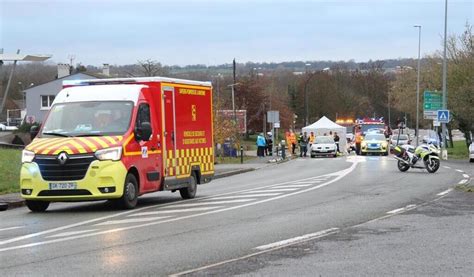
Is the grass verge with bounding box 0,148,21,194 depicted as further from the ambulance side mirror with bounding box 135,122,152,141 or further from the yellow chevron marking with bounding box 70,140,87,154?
the ambulance side mirror with bounding box 135,122,152,141

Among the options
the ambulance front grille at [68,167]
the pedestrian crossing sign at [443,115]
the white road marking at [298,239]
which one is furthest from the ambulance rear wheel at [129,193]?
the pedestrian crossing sign at [443,115]

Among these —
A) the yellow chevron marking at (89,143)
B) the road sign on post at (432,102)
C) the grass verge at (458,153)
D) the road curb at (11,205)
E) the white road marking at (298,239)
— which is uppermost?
the road sign on post at (432,102)

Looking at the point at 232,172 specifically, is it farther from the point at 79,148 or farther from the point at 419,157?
the point at 79,148

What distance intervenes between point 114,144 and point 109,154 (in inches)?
9.4

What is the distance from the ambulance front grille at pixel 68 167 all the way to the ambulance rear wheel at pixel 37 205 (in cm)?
109

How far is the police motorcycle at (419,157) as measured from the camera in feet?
84.1

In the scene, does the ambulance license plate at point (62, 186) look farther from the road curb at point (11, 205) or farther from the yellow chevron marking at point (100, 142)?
the road curb at point (11, 205)

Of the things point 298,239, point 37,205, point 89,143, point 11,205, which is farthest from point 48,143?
point 298,239

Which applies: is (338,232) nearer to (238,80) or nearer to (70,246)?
(70,246)

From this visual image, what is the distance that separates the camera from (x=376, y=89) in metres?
117

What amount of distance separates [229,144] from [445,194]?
32.8 meters

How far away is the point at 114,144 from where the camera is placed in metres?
13.3

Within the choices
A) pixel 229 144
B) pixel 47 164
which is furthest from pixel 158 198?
pixel 229 144

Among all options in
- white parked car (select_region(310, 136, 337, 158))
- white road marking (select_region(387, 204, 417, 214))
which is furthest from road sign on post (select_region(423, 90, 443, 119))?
white road marking (select_region(387, 204, 417, 214))
